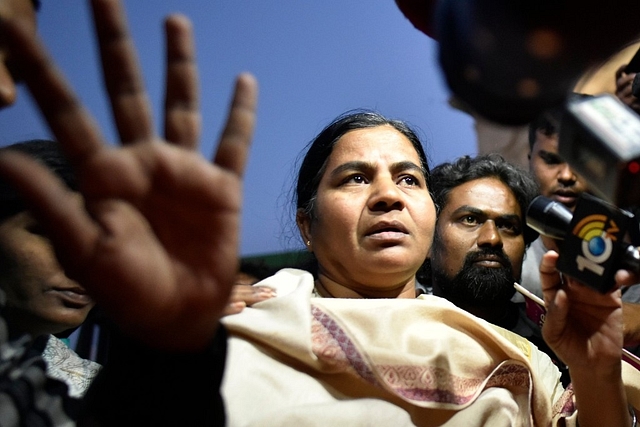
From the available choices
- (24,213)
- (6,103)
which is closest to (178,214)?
(6,103)

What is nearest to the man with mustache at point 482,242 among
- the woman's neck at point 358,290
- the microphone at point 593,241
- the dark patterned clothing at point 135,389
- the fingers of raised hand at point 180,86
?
the woman's neck at point 358,290

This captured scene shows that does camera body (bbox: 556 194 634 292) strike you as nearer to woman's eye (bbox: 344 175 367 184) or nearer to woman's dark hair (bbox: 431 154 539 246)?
woman's eye (bbox: 344 175 367 184)

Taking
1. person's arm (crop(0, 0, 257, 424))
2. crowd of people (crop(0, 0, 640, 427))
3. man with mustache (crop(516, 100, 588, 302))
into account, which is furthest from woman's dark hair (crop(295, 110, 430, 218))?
person's arm (crop(0, 0, 257, 424))

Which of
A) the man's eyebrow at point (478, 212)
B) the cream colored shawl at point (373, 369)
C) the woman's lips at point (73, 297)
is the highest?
the cream colored shawl at point (373, 369)

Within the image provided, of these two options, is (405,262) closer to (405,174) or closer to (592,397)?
(405,174)

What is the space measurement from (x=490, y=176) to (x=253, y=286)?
1437 mm

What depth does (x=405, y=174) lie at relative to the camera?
1.86 meters

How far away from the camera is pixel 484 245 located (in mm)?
2543

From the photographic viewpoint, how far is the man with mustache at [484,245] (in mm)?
2514

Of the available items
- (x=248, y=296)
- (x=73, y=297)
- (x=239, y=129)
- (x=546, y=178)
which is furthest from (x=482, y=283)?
(x=239, y=129)

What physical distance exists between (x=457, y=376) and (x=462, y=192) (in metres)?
1.33

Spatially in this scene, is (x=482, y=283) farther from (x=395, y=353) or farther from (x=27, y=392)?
(x=27, y=392)

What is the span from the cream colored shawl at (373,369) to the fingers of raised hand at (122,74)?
65 cm

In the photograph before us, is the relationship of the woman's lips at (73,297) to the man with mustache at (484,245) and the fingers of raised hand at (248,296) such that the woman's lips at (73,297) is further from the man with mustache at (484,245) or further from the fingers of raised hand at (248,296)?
the man with mustache at (484,245)
